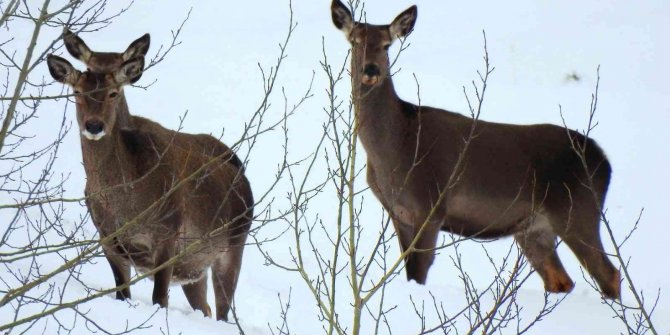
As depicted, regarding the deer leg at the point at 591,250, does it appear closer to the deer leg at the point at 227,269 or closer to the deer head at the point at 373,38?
the deer head at the point at 373,38

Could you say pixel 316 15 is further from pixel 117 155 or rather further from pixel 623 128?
pixel 117 155

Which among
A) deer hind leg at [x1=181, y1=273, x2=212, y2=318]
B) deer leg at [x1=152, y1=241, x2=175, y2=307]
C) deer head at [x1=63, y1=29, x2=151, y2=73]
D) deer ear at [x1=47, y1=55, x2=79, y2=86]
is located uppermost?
deer head at [x1=63, y1=29, x2=151, y2=73]

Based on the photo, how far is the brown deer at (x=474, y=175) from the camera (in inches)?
426

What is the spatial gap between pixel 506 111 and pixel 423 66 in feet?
9.90

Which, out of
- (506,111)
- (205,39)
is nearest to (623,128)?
(506,111)

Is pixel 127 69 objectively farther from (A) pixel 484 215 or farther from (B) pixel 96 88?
(A) pixel 484 215

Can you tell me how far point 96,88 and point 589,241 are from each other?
465 centimetres

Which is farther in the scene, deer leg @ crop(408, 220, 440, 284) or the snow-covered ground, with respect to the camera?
the snow-covered ground

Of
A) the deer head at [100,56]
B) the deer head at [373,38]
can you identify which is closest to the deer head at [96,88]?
the deer head at [100,56]

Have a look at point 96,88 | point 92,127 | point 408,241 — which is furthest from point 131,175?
point 408,241

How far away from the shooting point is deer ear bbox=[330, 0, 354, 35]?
1123 centimetres

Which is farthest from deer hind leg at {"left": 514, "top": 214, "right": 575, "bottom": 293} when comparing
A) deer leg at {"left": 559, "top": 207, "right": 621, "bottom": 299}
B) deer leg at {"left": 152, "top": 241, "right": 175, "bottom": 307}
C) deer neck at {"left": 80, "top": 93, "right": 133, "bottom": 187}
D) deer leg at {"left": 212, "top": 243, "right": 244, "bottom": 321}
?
deer neck at {"left": 80, "top": 93, "right": 133, "bottom": 187}

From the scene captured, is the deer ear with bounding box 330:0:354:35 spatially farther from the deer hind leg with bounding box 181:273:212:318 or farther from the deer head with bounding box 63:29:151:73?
the deer hind leg with bounding box 181:273:212:318

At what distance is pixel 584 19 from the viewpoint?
26.9 m
